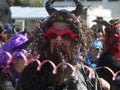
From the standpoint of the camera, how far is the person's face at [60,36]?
3771 mm

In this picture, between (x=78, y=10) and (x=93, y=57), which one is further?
(x=93, y=57)

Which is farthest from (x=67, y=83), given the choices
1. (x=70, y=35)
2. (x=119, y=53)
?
(x=119, y=53)

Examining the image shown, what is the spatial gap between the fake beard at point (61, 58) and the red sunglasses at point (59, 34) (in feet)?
0.17

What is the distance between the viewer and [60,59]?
375 cm

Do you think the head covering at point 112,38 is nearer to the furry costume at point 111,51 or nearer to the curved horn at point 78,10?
the furry costume at point 111,51

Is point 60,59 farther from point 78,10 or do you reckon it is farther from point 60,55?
point 78,10

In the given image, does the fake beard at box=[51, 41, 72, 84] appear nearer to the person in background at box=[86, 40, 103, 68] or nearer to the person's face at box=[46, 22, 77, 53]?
the person's face at box=[46, 22, 77, 53]

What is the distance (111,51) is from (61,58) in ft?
6.80

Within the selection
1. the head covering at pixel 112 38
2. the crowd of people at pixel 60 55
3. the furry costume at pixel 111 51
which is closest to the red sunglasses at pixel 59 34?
the crowd of people at pixel 60 55

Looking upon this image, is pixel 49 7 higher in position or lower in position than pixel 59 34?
higher

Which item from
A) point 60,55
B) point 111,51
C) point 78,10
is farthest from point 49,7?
point 111,51

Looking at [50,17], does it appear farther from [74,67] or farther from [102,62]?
[102,62]

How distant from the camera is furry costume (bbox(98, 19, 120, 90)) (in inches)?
218

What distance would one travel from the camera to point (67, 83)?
378 centimetres
